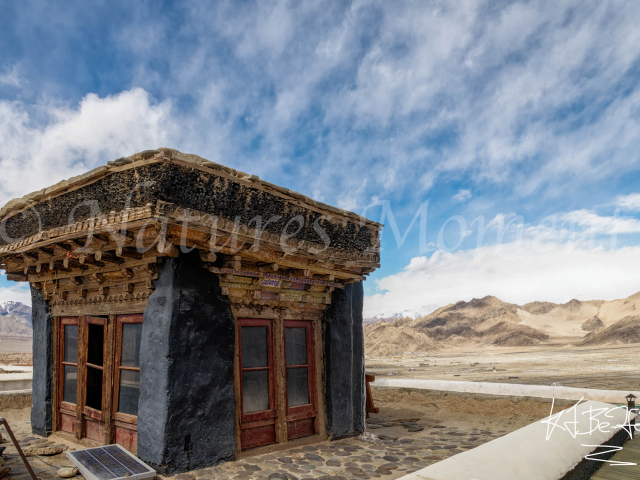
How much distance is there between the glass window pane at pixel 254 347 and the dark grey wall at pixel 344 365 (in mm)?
1223

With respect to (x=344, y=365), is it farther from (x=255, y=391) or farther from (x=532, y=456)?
(x=532, y=456)

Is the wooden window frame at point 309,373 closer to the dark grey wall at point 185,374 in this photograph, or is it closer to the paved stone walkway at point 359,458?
the paved stone walkway at point 359,458

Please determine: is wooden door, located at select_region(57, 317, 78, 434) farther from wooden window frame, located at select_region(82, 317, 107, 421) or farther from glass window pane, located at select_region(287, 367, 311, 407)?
glass window pane, located at select_region(287, 367, 311, 407)

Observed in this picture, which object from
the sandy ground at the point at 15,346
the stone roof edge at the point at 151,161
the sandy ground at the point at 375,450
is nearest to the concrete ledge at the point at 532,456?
the sandy ground at the point at 375,450

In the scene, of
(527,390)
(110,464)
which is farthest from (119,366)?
(527,390)

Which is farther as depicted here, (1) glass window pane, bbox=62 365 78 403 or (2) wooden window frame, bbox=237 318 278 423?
(1) glass window pane, bbox=62 365 78 403

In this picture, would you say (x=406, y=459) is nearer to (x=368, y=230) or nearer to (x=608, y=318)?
(x=368, y=230)

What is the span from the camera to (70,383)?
24.4 feet

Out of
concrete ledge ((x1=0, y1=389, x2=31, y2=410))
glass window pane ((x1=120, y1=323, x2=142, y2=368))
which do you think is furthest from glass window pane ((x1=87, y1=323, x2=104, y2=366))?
concrete ledge ((x1=0, y1=389, x2=31, y2=410))

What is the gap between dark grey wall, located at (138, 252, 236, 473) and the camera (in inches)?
209

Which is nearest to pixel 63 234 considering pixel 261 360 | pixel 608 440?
pixel 261 360

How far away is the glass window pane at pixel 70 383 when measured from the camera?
7336 millimetres

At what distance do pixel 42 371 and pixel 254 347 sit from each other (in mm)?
4023

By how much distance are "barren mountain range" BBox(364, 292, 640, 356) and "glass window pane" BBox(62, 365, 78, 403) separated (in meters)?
33.4
